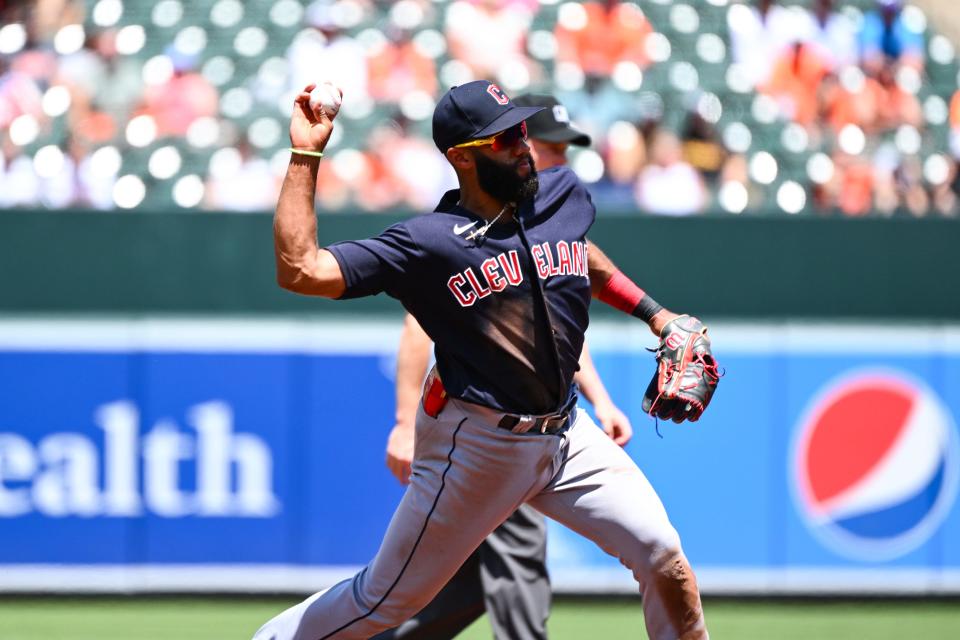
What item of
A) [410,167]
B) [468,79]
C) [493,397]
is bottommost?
[410,167]

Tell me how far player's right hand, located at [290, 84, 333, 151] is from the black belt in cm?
92

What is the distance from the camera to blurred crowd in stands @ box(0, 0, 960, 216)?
8.75 meters

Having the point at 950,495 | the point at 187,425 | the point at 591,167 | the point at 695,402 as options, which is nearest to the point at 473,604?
the point at 695,402

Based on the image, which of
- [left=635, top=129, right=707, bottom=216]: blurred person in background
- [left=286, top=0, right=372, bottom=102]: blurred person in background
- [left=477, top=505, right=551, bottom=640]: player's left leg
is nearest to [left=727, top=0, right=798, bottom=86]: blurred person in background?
[left=635, top=129, right=707, bottom=216]: blurred person in background

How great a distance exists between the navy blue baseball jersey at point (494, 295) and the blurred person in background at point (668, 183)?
5.14 m

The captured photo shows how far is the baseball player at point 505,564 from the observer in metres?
4.38

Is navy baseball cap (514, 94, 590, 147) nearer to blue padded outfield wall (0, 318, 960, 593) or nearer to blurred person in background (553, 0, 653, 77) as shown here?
blue padded outfield wall (0, 318, 960, 593)

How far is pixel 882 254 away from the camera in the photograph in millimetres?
7250

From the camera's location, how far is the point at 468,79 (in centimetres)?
933

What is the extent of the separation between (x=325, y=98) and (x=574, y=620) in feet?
12.6

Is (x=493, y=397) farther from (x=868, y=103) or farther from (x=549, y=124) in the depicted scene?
(x=868, y=103)

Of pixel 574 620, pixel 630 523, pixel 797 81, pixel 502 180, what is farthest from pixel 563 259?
pixel 797 81

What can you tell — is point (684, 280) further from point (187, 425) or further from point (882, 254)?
point (187, 425)

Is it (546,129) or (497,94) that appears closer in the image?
(497,94)
